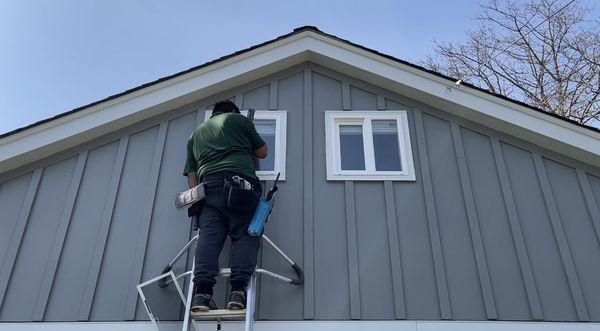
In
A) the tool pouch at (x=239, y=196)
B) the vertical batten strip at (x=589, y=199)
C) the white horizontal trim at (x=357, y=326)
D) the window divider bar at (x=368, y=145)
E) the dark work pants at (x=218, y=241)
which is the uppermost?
the window divider bar at (x=368, y=145)

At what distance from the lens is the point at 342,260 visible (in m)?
4.32

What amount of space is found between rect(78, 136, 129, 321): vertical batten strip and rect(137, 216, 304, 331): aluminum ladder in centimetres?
47

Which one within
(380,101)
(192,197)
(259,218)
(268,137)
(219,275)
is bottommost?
(219,275)

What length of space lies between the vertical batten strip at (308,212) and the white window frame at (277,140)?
215 mm

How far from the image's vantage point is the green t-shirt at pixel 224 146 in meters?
4.12

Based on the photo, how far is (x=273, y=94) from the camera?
5441 mm

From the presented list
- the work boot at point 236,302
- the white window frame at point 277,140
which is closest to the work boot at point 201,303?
the work boot at point 236,302

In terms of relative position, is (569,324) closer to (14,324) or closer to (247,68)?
(247,68)

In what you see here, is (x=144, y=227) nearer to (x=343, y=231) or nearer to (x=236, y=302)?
(x=236, y=302)

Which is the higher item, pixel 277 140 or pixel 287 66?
pixel 287 66

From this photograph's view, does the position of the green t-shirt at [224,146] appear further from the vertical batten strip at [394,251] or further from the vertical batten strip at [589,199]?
the vertical batten strip at [589,199]

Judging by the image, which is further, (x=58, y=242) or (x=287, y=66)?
(x=287, y=66)

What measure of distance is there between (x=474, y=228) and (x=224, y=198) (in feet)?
7.33

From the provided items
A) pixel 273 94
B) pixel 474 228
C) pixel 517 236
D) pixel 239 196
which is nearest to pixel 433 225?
pixel 474 228
